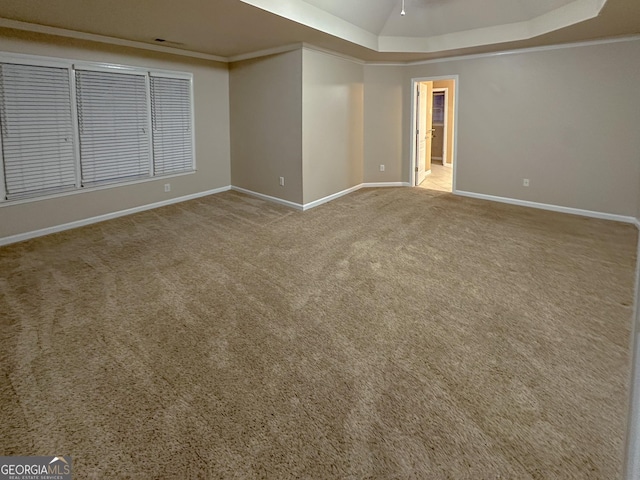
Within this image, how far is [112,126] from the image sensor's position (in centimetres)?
524

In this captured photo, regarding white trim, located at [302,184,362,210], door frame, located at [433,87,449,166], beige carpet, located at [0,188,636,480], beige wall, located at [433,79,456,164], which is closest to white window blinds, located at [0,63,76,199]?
beige carpet, located at [0,188,636,480]

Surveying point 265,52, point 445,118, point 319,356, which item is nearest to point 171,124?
point 265,52

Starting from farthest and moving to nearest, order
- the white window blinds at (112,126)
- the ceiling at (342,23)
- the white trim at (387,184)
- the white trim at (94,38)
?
the white trim at (387,184), the white window blinds at (112,126), the white trim at (94,38), the ceiling at (342,23)

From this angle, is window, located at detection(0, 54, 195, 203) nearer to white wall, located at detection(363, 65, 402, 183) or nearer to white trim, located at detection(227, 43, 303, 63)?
white trim, located at detection(227, 43, 303, 63)

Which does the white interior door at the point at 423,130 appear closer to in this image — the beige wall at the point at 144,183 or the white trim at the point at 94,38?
the beige wall at the point at 144,183

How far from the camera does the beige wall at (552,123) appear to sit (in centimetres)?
512

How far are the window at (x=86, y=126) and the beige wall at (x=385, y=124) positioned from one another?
3085mm

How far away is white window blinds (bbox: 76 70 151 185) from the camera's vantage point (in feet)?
16.2

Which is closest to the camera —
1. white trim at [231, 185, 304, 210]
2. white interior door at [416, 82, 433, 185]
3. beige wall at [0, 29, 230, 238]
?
beige wall at [0, 29, 230, 238]

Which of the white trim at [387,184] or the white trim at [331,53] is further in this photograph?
the white trim at [387,184]

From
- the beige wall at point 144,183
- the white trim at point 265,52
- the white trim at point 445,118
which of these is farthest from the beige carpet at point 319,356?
the white trim at point 445,118

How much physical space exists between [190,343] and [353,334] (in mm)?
1048

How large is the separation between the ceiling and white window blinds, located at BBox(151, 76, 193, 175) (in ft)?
1.86

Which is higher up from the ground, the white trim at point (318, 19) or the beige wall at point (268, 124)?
the white trim at point (318, 19)
